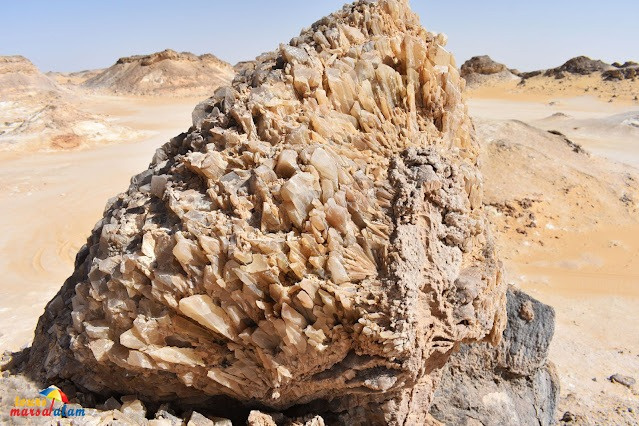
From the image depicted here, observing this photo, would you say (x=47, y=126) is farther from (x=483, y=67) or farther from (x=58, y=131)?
(x=483, y=67)

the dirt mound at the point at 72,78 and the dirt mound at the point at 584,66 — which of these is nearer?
the dirt mound at the point at 584,66

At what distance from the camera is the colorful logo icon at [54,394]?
3561 millimetres

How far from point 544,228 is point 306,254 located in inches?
433

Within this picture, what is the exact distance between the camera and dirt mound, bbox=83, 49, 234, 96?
127ft

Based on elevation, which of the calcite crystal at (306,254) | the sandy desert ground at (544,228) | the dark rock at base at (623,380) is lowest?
the dark rock at base at (623,380)

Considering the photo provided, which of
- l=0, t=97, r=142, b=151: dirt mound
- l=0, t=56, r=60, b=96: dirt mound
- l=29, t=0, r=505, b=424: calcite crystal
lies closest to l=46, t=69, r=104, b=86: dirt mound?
l=0, t=56, r=60, b=96: dirt mound

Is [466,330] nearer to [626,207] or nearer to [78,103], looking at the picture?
[626,207]

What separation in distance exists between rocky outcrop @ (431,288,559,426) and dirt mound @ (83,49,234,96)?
36.2 m

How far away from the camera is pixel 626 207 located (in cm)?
1385

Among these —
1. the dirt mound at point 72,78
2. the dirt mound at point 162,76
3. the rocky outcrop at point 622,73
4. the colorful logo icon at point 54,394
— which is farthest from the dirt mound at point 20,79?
the rocky outcrop at point 622,73

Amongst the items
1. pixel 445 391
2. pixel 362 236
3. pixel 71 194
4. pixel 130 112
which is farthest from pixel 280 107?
pixel 130 112

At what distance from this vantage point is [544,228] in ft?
41.6

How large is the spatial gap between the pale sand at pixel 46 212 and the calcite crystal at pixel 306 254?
13.2 feet

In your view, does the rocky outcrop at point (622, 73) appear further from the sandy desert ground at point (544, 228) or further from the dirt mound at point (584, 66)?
the sandy desert ground at point (544, 228)
